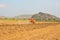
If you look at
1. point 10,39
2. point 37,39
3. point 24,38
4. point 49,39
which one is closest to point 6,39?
point 10,39

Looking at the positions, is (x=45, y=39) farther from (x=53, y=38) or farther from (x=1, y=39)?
(x=1, y=39)

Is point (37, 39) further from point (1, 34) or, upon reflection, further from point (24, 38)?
point (1, 34)

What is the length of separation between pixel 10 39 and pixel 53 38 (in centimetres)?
313

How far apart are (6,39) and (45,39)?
2.94 meters

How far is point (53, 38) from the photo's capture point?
1206cm

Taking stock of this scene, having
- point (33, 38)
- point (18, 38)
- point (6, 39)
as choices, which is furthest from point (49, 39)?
point (6, 39)

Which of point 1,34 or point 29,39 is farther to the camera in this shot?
point 1,34

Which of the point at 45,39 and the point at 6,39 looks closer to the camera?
the point at 45,39

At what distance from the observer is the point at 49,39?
11922 mm

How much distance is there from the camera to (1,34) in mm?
14789

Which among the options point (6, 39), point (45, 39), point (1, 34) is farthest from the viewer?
point (1, 34)

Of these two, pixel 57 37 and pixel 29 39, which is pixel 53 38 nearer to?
pixel 57 37

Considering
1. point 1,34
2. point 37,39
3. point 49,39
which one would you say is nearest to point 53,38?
point 49,39

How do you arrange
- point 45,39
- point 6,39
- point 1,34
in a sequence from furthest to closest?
1. point 1,34
2. point 6,39
3. point 45,39
